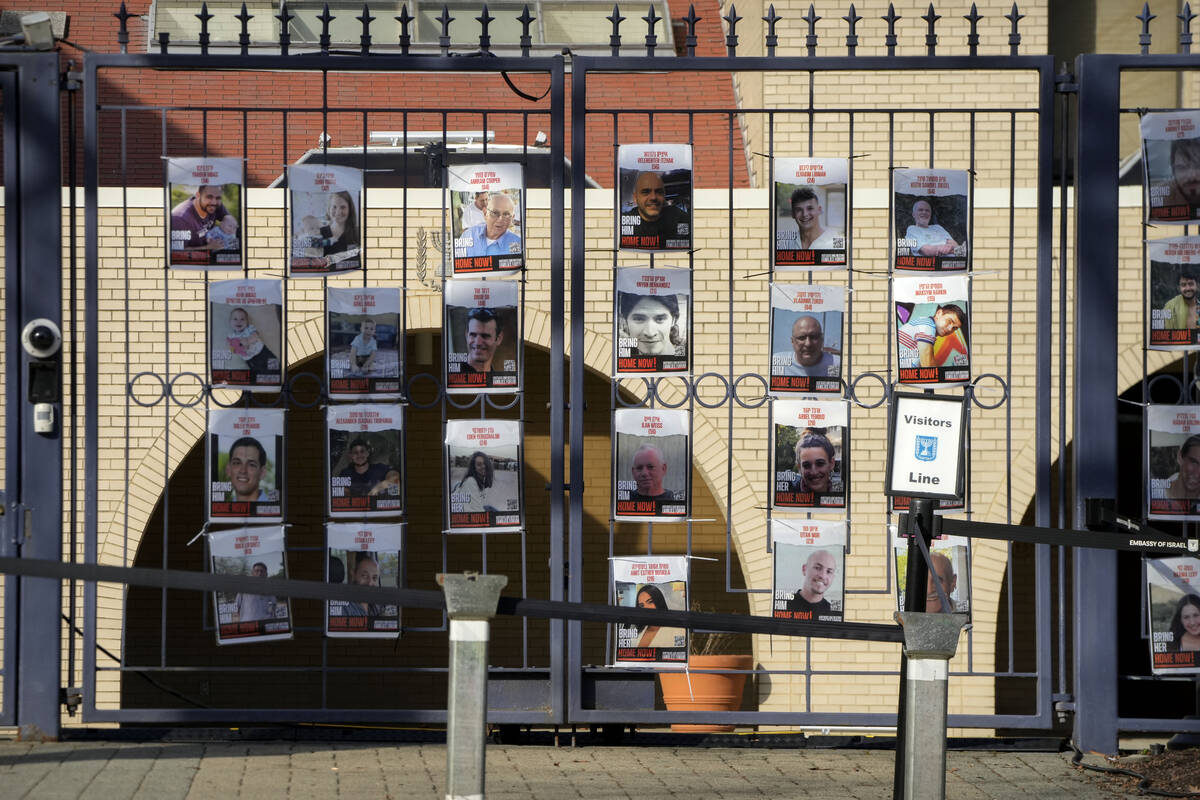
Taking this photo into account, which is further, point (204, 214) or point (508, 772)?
point (204, 214)

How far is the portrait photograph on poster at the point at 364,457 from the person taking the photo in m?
5.80

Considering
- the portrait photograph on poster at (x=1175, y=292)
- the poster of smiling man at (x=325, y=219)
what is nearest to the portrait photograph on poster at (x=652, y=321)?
the poster of smiling man at (x=325, y=219)

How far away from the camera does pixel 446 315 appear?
19.1 feet

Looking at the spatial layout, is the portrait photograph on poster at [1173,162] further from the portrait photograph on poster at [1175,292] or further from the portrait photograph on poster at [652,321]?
the portrait photograph on poster at [652,321]

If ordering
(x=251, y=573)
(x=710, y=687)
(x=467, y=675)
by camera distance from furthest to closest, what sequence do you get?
(x=710, y=687)
(x=251, y=573)
(x=467, y=675)

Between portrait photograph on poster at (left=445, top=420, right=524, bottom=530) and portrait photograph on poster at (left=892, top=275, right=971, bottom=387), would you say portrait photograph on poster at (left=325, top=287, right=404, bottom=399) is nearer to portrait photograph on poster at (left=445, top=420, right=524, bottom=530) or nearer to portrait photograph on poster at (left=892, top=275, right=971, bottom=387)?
portrait photograph on poster at (left=445, top=420, right=524, bottom=530)

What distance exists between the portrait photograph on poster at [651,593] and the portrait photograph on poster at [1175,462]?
1.99m

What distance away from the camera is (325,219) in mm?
5832

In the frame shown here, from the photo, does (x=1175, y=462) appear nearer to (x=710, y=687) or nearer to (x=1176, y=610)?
(x=1176, y=610)

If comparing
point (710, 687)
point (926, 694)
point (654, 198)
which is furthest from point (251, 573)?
point (710, 687)

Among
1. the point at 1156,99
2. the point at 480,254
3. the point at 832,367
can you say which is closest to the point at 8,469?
the point at 480,254

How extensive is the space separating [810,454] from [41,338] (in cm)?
312

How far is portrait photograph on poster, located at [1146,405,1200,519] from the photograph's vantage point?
5.87 meters

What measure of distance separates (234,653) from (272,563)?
867cm
